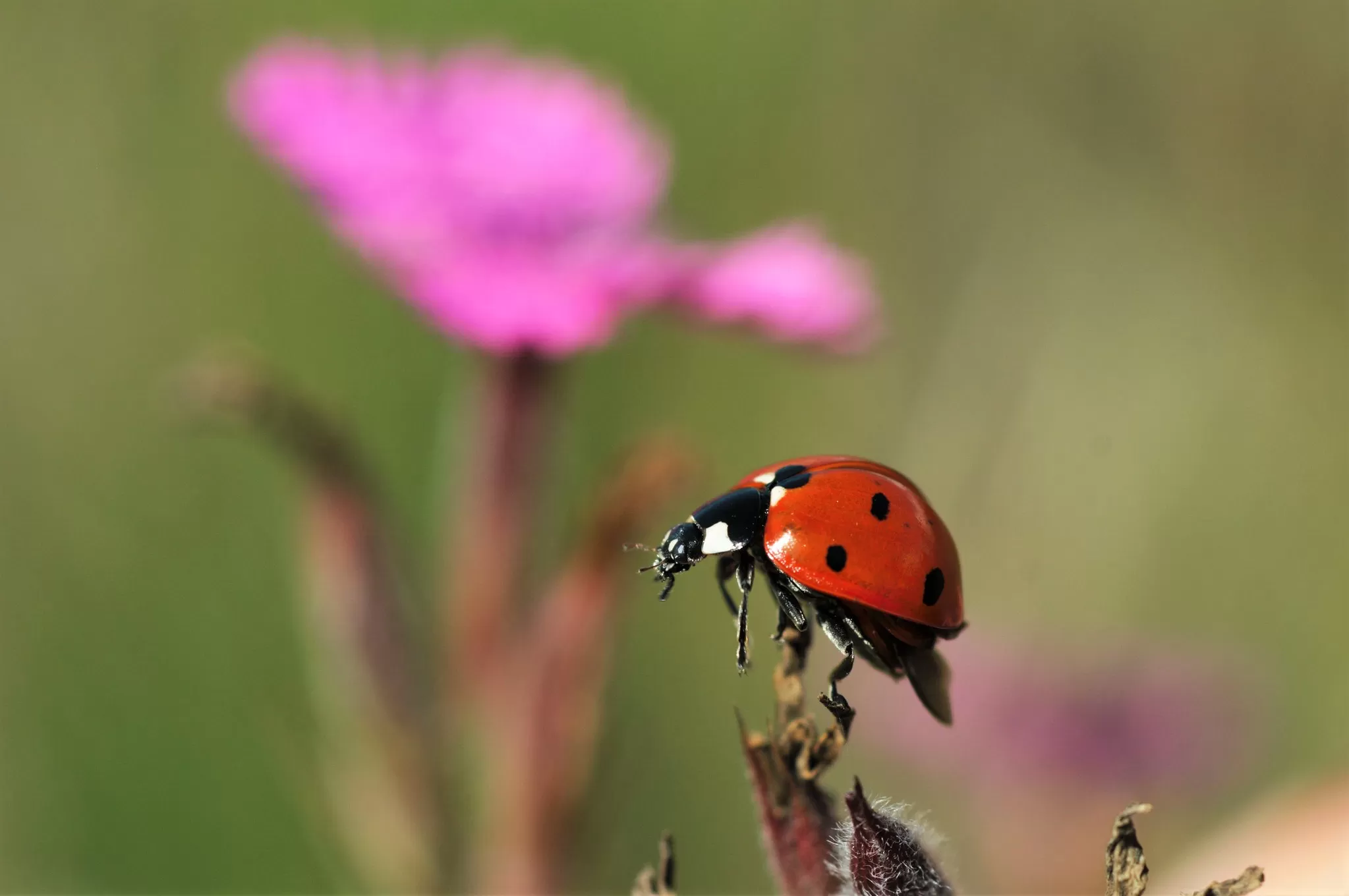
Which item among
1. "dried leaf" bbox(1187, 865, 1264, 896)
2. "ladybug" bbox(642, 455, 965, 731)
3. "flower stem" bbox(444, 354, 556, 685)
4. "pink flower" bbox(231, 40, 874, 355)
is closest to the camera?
"dried leaf" bbox(1187, 865, 1264, 896)

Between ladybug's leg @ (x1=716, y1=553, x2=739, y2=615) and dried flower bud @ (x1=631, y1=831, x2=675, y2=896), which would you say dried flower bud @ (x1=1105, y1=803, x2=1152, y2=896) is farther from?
ladybug's leg @ (x1=716, y1=553, x2=739, y2=615)

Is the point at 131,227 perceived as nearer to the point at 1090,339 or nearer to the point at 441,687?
the point at 441,687

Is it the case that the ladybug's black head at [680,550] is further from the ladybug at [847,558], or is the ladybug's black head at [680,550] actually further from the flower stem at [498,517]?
the flower stem at [498,517]

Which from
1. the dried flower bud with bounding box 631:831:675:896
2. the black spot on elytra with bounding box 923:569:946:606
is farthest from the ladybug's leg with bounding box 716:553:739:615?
the dried flower bud with bounding box 631:831:675:896

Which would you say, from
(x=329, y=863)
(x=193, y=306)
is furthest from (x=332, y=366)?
(x=329, y=863)

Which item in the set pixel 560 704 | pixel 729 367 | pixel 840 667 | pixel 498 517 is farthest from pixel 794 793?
pixel 729 367

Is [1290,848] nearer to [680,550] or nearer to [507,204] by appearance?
[680,550]
